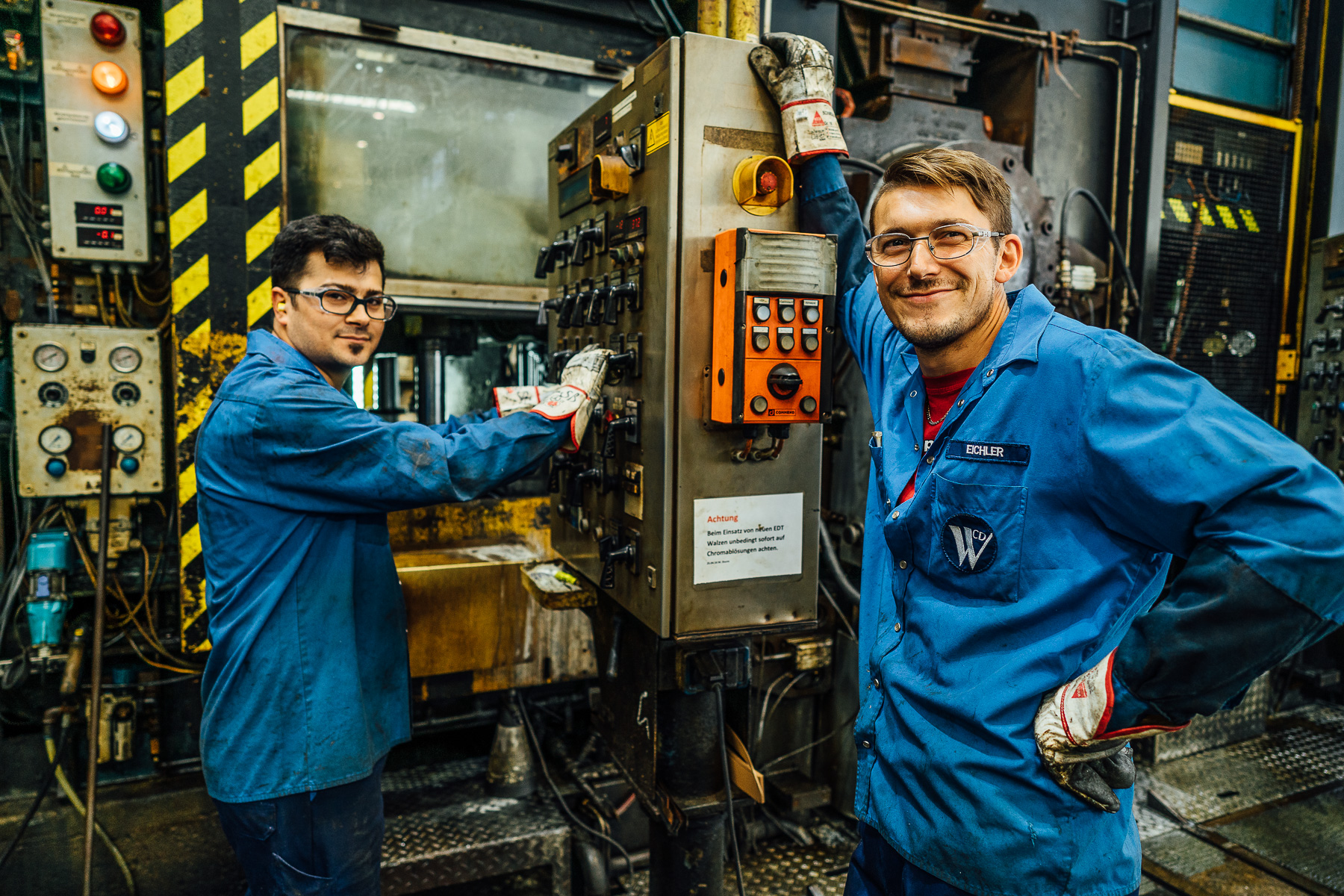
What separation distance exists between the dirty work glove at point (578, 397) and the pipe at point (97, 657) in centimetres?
169

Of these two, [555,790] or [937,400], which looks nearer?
[937,400]

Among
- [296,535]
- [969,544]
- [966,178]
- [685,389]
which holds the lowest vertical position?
[296,535]

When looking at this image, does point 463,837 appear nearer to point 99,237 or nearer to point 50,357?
point 50,357

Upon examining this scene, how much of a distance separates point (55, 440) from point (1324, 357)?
5.92 m

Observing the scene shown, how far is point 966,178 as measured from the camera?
1436 mm

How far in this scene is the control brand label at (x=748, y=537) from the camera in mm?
1837

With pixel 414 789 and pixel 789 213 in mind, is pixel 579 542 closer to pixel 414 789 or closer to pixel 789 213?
pixel 789 213

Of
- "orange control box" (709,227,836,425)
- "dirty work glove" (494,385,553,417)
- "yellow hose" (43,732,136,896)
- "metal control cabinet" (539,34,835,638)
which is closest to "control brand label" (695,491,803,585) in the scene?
"metal control cabinet" (539,34,835,638)

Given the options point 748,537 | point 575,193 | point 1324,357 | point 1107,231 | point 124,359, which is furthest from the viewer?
point 1324,357

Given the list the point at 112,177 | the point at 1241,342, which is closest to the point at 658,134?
the point at 112,177

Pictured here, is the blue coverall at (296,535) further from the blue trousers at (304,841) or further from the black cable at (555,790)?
the black cable at (555,790)

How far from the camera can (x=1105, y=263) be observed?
395 cm

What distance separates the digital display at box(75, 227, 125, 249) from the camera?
2.73 meters

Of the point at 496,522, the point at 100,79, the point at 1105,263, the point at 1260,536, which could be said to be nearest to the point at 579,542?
the point at 496,522
